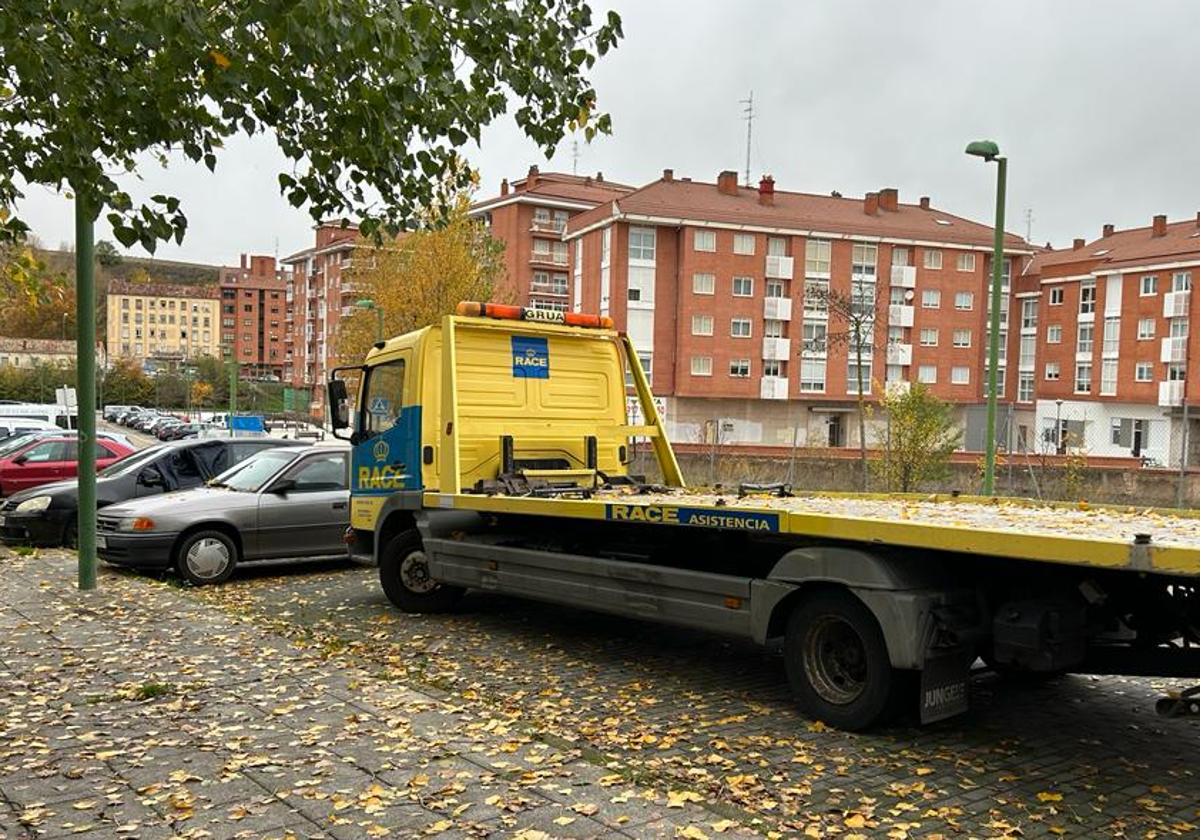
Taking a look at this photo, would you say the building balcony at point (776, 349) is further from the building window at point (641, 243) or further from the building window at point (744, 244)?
the building window at point (641, 243)

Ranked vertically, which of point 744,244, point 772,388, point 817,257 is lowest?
point 772,388

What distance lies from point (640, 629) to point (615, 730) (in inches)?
118

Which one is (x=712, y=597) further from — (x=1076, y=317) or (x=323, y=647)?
(x=1076, y=317)

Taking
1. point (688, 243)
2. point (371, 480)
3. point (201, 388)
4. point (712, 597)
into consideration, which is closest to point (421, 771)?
point (712, 597)

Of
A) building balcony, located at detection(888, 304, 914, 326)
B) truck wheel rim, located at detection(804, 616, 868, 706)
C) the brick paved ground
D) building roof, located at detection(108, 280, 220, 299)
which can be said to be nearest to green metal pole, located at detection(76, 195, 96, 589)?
the brick paved ground

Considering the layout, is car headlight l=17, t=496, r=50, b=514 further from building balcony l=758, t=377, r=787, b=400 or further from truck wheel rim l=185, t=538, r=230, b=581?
building balcony l=758, t=377, r=787, b=400

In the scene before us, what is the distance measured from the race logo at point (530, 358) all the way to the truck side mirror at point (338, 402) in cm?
176

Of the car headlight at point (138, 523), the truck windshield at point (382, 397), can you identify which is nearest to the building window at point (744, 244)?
the car headlight at point (138, 523)

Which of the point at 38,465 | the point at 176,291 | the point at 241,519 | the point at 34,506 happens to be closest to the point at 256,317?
the point at 176,291

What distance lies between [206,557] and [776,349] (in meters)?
51.6

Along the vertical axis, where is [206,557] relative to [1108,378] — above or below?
below

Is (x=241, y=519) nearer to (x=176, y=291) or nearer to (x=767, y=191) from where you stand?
(x=767, y=191)

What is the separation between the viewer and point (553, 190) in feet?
258

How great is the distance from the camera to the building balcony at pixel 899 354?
63.4 meters
